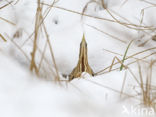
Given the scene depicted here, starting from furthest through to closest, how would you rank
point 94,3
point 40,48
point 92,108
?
point 94,3 < point 40,48 < point 92,108

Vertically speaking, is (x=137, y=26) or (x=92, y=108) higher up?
(x=137, y=26)

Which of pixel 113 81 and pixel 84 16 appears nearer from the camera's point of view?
pixel 113 81

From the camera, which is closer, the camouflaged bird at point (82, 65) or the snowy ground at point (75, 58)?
the snowy ground at point (75, 58)

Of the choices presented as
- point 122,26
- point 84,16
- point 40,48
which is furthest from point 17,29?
point 122,26

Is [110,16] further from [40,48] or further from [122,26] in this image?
[40,48]
